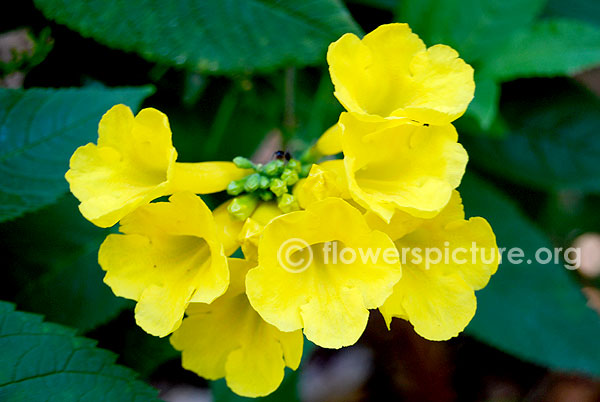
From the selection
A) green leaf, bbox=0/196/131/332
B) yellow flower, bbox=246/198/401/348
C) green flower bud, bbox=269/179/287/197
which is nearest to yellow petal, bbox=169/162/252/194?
green flower bud, bbox=269/179/287/197

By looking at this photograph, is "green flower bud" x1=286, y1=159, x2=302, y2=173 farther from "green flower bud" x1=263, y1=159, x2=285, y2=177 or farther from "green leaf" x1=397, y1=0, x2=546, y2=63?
"green leaf" x1=397, y1=0, x2=546, y2=63

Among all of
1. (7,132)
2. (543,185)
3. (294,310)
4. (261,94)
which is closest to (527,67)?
(543,185)

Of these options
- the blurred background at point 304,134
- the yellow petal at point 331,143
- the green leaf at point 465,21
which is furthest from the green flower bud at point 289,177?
the green leaf at point 465,21

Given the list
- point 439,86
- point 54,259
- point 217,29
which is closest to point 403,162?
point 439,86

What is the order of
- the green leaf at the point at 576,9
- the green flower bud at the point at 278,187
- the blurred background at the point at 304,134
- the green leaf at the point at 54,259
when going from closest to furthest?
the green flower bud at the point at 278,187, the blurred background at the point at 304,134, the green leaf at the point at 54,259, the green leaf at the point at 576,9

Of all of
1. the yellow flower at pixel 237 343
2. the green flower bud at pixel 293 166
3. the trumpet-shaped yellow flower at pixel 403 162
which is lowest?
the yellow flower at pixel 237 343

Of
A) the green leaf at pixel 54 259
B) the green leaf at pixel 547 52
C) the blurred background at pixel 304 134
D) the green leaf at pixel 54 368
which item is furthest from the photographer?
the green leaf at pixel 547 52

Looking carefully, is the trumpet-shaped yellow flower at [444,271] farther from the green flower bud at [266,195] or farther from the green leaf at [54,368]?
the green leaf at [54,368]
